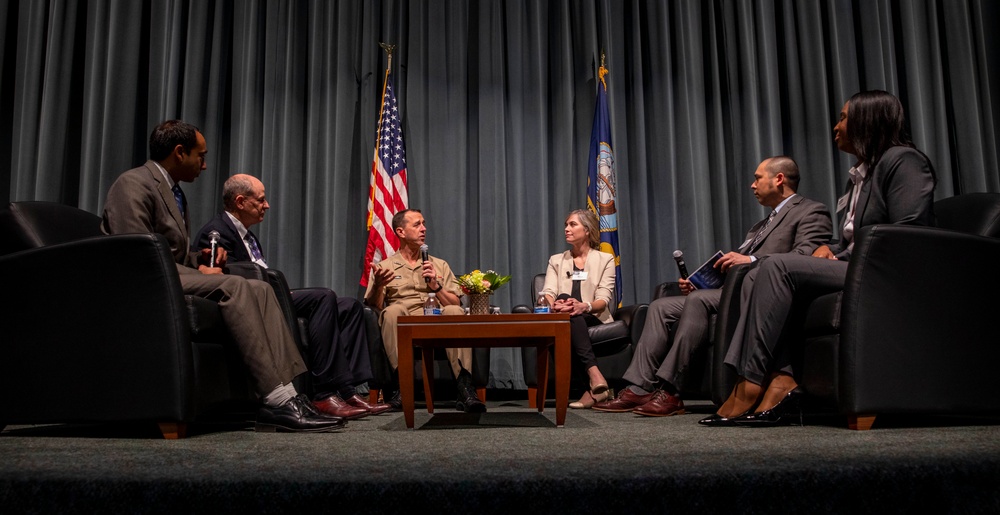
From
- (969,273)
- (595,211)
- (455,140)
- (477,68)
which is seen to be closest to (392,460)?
(969,273)

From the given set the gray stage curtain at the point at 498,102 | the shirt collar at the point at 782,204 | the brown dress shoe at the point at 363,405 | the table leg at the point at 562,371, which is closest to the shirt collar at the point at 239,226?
the brown dress shoe at the point at 363,405

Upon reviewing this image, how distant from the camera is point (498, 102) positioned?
17.4 ft

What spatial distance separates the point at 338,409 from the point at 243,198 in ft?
3.96

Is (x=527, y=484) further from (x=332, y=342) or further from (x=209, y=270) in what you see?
(x=332, y=342)

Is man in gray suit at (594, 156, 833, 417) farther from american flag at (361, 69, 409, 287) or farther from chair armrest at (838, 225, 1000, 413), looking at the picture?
american flag at (361, 69, 409, 287)

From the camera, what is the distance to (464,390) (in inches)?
141

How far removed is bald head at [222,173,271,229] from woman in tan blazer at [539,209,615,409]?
5.30 ft

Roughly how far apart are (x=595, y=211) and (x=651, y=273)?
0.70 meters

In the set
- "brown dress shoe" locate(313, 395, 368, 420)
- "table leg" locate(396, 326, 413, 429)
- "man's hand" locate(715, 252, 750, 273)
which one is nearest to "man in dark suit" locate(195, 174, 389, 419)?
"brown dress shoe" locate(313, 395, 368, 420)

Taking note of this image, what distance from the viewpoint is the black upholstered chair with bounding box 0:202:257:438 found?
6.80 feet

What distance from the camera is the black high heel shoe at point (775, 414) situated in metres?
2.29

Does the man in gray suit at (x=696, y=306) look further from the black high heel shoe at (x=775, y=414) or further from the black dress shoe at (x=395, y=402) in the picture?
the black dress shoe at (x=395, y=402)

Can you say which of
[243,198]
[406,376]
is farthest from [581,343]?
[243,198]

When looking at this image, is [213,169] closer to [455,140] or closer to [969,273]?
[455,140]
